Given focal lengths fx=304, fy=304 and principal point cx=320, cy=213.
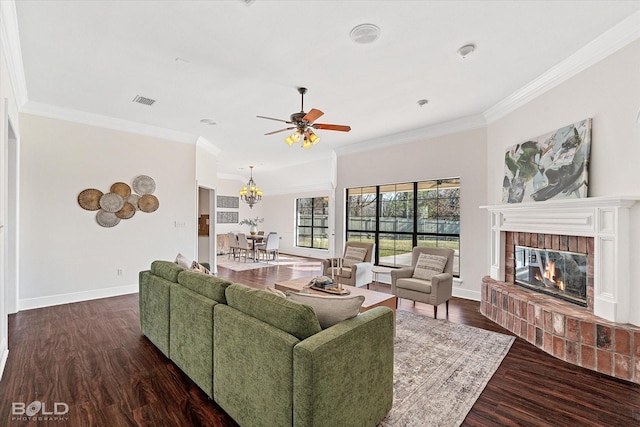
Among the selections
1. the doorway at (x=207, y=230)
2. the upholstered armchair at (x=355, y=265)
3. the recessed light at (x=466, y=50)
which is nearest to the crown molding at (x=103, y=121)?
the doorway at (x=207, y=230)

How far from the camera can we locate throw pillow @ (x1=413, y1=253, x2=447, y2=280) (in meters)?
4.41

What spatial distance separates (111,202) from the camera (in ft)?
16.9

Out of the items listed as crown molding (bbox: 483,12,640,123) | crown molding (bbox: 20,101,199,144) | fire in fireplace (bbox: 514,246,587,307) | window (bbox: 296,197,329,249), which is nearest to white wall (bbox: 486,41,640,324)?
crown molding (bbox: 483,12,640,123)

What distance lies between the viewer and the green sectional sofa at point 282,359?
1.55 metres

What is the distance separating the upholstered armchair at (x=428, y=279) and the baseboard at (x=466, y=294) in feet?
3.33

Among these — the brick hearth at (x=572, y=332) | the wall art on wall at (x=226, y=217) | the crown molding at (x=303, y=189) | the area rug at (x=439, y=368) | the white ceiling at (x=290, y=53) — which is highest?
the white ceiling at (x=290, y=53)

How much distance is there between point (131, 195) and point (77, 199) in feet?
2.49

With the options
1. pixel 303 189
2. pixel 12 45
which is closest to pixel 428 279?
pixel 12 45

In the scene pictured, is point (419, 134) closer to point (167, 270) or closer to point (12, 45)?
point (167, 270)

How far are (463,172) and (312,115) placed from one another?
10.4 feet

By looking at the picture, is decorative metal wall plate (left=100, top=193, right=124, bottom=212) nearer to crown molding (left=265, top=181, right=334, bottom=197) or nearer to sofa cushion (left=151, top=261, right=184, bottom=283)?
sofa cushion (left=151, top=261, right=184, bottom=283)

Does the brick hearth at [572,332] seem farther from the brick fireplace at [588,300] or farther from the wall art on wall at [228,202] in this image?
the wall art on wall at [228,202]

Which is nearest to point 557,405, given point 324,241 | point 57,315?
point 57,315

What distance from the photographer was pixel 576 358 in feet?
9.37
